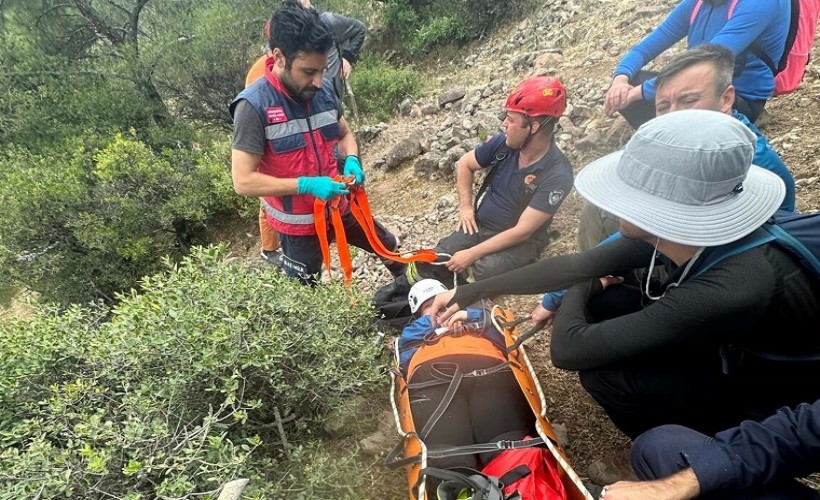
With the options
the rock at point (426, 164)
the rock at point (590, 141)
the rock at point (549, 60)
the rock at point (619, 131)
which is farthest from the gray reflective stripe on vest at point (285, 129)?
the rock at point (549, 60)

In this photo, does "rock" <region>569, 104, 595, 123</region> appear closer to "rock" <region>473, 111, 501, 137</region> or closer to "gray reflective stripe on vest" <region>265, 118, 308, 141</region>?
"rock" <region>473, 111, 501, 137</region>

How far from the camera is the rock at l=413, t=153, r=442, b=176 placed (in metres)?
6.45

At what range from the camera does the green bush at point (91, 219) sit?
6.16 meters

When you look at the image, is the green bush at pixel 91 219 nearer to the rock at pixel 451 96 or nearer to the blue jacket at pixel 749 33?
the rock at pixel 451 96

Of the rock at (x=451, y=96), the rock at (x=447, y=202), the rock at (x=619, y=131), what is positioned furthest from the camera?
the rock at (x=451, y=96)

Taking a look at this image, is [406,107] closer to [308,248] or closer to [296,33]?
[308,248]

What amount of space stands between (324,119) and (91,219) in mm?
4701

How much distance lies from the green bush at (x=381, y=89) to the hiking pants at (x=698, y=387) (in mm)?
8284

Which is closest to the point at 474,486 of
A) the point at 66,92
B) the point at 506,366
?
the point at 506,366

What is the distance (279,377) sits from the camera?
2.29 m

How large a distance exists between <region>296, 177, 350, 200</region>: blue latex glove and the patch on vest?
0.37 m

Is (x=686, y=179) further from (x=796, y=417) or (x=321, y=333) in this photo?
(x=321, y=333)

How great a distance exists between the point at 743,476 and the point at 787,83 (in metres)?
2.67

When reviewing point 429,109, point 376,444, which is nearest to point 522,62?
point 429,109
